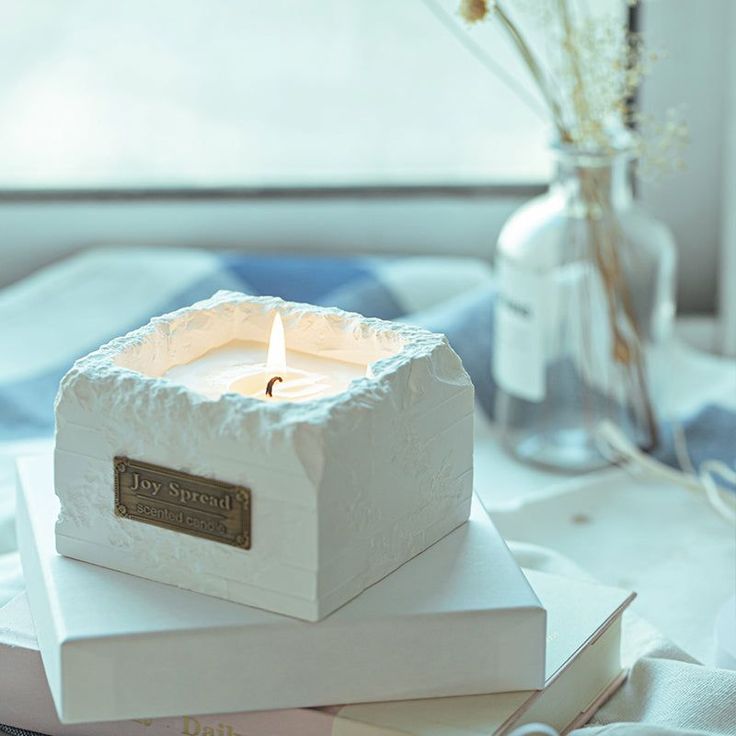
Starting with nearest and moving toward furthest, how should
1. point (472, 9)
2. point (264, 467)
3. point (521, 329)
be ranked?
point (264, 467) → point (472, 9) → point (521, 329)

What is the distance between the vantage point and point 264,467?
50cm

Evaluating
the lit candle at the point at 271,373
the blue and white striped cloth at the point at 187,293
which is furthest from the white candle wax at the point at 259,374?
the blue and white striped cloth at the point at 187,293

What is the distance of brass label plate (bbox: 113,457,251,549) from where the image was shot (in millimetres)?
514

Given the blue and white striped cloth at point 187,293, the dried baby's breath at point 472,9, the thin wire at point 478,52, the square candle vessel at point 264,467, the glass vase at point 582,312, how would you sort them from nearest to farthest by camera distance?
1. the square candle vessel at point 264,467
2. the dried baby's breath at point 472,9
3. the glass vase at point 582,312
4. the blue and white striped cloth at point 187,293
5. the thin wire at point 478,52

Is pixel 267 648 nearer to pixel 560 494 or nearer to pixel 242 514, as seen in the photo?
pixel 242 514

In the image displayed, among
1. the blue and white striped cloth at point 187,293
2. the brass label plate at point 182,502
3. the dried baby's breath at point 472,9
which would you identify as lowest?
the blue and white striped cloth at point 187,293

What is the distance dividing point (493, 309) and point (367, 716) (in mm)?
517

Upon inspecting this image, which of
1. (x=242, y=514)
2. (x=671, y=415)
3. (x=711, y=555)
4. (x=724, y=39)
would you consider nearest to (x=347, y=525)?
(x=242, y=514)

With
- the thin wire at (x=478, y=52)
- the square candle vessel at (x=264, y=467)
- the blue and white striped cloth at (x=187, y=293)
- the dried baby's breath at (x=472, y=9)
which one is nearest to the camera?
the square candle vessel at (x=264, y=467)

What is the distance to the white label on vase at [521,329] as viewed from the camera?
887mm

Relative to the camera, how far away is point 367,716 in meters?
0.52

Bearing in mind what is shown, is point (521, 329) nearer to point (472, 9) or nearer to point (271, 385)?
point (472, 9)

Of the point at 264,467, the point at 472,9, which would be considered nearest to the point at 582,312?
the point at 472,9

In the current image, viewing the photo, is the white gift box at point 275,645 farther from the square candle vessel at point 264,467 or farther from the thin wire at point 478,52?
the thin wire at point 478,52
